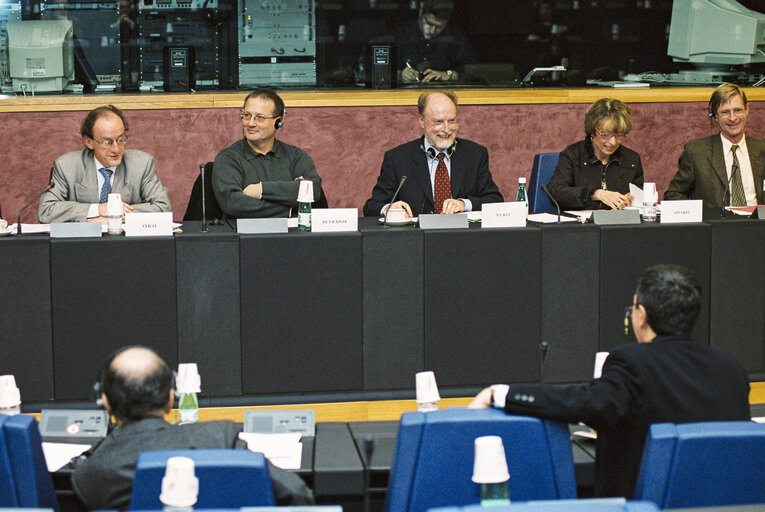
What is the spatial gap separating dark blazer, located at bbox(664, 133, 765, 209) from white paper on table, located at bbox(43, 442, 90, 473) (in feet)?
9.58

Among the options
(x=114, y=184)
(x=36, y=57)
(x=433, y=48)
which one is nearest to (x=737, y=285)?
(x=114, y=184)

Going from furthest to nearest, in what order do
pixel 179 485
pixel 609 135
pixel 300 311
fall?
pixel 609 135
pixel 300 311
pixel 179 485

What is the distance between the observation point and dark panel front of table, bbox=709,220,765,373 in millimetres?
3617

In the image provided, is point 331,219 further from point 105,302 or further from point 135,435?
point 135,435

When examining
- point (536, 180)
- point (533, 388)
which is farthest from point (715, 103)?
point (533, 388)

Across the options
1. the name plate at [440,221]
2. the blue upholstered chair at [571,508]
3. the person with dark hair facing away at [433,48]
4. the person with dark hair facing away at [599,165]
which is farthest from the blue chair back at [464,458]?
the person with dark hair facing away at [433,48]

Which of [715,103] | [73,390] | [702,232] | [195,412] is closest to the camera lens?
[195,412]

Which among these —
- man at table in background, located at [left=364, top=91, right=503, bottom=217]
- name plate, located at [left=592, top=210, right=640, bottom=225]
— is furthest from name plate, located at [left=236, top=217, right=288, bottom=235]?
name plate, located at [left=592, top=210, right=640, bottom=225]

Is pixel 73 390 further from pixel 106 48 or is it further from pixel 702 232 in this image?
pixel 106 48

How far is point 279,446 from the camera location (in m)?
2.32

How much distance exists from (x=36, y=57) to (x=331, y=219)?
290 centimetres

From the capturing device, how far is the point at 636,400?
6.75ft

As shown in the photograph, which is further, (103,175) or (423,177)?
(423,177)

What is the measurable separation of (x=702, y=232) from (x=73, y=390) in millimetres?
2216
